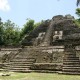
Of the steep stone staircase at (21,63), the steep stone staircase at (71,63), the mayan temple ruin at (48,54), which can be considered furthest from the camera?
the steep stone staircase at (21,63)

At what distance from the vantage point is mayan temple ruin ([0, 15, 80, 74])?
1517 centimetres

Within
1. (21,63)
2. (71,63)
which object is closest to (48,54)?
(21,63)

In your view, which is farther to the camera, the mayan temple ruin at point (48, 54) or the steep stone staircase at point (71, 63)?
the mayan temple ruin at point (48, 54)

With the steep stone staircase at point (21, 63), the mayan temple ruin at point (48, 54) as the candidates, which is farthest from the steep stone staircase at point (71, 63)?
the steep stone staircase at point (21, 63)

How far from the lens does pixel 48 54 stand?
56.4 feet

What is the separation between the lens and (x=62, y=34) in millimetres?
22781

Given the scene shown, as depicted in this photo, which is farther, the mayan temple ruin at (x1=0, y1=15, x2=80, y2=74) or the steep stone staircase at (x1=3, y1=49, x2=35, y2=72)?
the steep stone staircase at (x1=3, y1=49, x2=35, y2=72)

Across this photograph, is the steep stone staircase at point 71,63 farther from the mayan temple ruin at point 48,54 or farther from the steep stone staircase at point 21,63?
the steep stone staircase at point 21,63

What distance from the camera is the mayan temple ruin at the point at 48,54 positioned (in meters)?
15.2

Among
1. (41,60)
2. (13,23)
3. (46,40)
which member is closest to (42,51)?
(41,60)

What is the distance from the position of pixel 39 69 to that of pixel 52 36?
345 inches

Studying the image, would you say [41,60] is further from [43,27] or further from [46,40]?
[43,27]

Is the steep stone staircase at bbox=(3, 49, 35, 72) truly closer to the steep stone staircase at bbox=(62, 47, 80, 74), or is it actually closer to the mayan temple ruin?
the mayan temple ruin

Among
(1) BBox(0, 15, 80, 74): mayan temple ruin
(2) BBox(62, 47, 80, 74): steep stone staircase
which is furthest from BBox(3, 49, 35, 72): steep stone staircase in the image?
(2) BBox(62, 47, 80, 74): steep stone staircase
